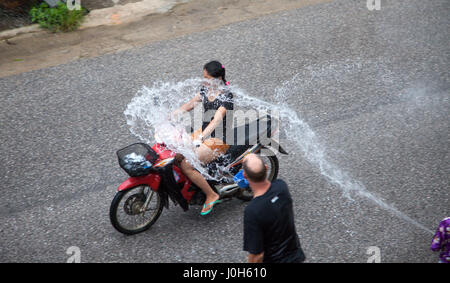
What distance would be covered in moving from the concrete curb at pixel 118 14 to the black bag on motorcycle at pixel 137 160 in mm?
5355

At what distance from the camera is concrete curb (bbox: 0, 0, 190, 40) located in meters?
8.69

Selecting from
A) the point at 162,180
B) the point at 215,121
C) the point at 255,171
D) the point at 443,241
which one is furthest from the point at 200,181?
the point at 443,241

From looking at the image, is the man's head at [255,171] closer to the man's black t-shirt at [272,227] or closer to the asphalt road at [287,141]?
the man's black t-shirt at [272,227]

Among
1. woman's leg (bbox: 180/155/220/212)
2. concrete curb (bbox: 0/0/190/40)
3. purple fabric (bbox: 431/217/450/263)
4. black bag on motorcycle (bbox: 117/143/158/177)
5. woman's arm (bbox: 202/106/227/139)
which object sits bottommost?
purple fabric (bbox: 431/217/450/263)

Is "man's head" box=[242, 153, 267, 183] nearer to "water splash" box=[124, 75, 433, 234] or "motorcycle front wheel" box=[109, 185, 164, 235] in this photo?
"water splash" box=[124, 75, 433, 234]

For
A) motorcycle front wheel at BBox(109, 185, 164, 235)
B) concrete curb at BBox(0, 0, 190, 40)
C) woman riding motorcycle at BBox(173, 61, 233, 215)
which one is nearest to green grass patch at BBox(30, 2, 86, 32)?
concrete curb at BBox(0, 0, 190, 40)

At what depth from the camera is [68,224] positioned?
477cm

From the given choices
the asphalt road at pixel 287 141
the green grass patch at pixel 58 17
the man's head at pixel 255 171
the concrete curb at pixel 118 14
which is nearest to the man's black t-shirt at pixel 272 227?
the man's head at pixel 255 171

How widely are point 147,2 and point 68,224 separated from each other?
20.9 ft

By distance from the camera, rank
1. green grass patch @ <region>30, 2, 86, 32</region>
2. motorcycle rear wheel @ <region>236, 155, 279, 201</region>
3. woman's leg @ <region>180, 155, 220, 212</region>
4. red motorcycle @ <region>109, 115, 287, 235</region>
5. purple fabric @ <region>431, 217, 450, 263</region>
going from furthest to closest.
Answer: green grass patch @ <region>30, 2, 86, 32</region> → motorcycle rear wheel @ <region>236, 155, 279, 201</region> → woman's leg @ <region>180, 155, 220, 212</region> → red motorcycle @ <region>109, 115, 287, 235</region> → purple fabric @ <region>431, 217, 450, 263</region>

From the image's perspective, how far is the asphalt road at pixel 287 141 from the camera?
4.57 metres

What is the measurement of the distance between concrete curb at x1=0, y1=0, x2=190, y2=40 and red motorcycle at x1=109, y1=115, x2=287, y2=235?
528 centimetres

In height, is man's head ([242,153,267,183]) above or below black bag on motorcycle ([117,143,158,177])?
above
